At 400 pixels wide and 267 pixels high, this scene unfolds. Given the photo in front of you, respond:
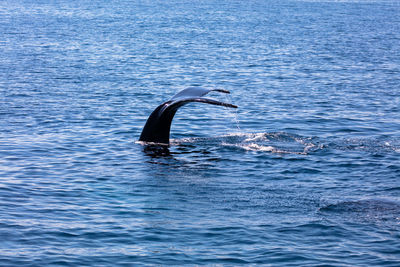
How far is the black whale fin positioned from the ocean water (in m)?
0.93

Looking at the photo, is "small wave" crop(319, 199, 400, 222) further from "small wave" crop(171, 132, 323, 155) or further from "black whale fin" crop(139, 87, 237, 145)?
"black whale fin" crop(139, 87, 237, 145)

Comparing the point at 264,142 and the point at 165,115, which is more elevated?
the point at 165,115

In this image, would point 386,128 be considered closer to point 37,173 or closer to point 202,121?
point 202,121

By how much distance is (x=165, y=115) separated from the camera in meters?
21.8

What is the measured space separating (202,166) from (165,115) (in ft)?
8.98

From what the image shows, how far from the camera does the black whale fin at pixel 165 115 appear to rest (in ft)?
68.3

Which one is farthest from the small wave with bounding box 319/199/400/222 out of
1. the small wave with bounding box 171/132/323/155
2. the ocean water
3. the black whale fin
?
the black whale fin

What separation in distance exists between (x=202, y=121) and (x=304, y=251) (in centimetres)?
1483

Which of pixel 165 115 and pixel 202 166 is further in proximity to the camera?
pixel 165 115

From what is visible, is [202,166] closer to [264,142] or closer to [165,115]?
[165,115]

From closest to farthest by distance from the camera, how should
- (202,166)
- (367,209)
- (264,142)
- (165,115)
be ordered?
(367,209) < (202,166) < (165,115) < (264,142)

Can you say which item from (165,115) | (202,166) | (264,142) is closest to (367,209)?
(202,166)

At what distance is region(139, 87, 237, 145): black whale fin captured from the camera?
20.8m

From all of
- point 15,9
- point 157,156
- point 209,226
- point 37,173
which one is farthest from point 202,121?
point 15,9
